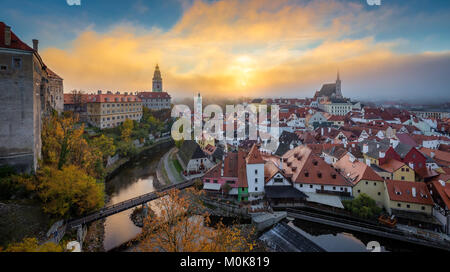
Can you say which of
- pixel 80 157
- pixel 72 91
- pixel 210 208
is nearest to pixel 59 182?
pixel 80 157

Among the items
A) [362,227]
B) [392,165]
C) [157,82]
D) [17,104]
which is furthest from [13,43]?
[157,82]

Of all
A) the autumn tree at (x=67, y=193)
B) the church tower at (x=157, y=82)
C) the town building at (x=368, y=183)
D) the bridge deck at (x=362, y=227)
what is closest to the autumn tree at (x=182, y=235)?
the autumn tree at (x=67, y=193)

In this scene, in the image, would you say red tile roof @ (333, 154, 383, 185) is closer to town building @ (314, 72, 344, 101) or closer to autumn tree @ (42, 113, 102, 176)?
autumn tree @ (42, 113, 102, 176)

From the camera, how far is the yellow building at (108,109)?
111 ft

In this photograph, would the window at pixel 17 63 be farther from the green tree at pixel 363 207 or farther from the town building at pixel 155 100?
the town building at pixel 155 100

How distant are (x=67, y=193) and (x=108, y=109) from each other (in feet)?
83.7

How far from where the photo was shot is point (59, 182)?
40.6 ft

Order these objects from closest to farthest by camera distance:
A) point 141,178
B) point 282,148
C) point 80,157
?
point 80,157
point 141,178
point 282,148

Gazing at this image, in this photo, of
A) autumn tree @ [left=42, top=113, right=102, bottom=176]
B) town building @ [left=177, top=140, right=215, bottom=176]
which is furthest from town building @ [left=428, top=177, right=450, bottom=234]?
autumn tree @ [left=42, top=113, right=102, bottom=176]

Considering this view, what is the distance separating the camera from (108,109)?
34938 millimetres

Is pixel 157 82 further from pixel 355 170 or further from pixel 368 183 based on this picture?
pixel 368 183
